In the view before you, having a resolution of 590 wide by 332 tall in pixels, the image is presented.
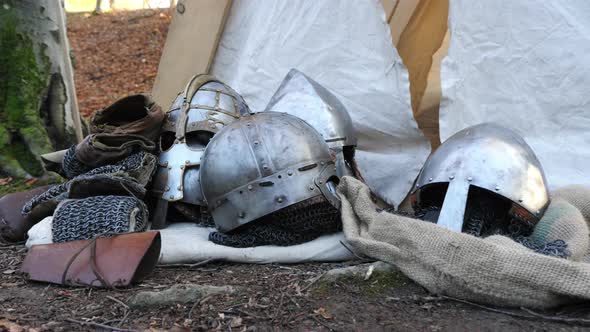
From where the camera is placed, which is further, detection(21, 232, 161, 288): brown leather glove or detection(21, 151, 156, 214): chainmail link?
detection(21, 151, 156, 214): chainmail link

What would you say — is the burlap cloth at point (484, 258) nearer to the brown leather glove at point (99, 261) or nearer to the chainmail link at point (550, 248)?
the chainmail link at point (550, 248)

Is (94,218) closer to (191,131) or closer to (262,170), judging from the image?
(262,170)

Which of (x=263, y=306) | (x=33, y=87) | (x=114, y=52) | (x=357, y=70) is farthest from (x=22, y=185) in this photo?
(x=114, y=52)

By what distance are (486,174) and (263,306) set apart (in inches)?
44.1

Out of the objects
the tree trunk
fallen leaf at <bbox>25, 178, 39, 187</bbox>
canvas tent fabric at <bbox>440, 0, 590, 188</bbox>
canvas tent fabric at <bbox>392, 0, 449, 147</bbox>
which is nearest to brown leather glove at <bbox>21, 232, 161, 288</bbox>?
fallen leaf at <bbox>25, 178, 39, 187</bbox>

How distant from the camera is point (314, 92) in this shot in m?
3.89

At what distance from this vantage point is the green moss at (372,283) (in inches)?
104

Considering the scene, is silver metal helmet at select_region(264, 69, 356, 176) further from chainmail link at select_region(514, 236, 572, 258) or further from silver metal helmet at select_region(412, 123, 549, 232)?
chainmail link at select_region(514, 236, 572, 258)

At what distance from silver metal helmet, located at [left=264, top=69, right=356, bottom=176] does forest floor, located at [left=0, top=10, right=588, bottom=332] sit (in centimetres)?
87

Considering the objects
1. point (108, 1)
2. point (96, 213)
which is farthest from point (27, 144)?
point (108, 1)

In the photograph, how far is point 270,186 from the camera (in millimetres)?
3146

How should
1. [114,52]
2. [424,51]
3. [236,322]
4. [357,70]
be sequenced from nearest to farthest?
[236,322], [357,70], [424,51], [114,52]

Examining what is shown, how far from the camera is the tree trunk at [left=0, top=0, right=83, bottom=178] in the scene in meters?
4.55

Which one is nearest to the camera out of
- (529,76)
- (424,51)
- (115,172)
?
(115,172)
